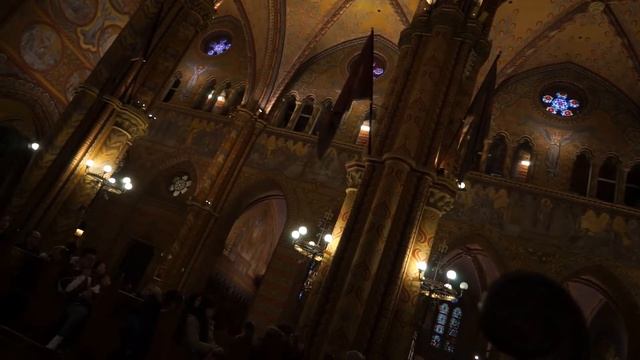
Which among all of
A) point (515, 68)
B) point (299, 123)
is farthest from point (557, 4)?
point (299, 123)

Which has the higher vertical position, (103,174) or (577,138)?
(577,138)

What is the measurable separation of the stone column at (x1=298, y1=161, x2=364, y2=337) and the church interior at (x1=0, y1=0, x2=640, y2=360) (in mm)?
51

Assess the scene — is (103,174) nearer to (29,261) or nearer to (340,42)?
(29,261)

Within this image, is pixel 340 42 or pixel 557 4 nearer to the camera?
pixel 557 4

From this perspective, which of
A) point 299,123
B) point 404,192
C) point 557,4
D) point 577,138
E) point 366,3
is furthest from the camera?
point 299,123

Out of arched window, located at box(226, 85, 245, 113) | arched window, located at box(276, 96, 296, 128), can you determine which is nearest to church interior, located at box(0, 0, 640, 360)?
arched window, located at box(276, 96, 296, 128)

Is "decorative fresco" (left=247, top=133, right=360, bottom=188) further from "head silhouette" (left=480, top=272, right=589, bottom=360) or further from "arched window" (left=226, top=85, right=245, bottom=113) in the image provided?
"head silhouette" (left=480, top=272, right=589, bottom=360)

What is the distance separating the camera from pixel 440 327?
22516 millimetres

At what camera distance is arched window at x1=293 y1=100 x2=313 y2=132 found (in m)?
18.5

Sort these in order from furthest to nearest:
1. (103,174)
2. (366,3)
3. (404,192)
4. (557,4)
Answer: (366,3) < (557,4) < (103,174) < (404,192)

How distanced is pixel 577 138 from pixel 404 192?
10822 mm

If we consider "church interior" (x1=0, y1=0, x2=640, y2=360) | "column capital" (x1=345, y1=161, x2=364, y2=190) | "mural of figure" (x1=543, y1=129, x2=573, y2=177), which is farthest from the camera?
"mural of figure" (x1=543, y1=129, x2=573, y2=177)

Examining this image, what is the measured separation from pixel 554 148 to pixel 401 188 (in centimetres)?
1033

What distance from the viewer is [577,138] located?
16047 millimetres
